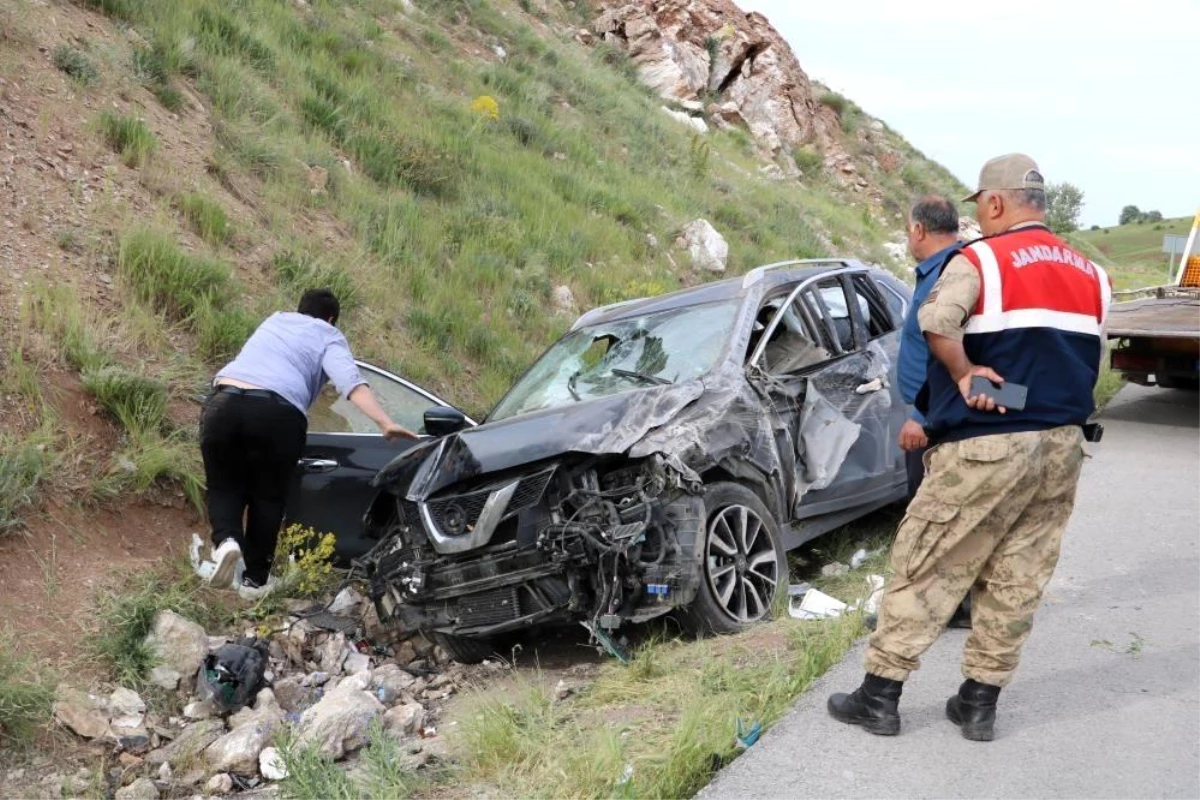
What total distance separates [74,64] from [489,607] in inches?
272

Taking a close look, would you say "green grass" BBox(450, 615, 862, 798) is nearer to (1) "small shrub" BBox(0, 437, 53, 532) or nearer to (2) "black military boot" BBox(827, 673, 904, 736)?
(2) "black military boot" BBox(827, 673, 904, 736)

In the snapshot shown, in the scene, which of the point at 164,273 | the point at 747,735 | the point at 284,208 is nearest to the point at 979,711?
the point at 747,735

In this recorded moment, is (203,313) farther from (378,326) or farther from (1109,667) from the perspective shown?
(1109,667)

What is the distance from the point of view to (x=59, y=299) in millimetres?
6742

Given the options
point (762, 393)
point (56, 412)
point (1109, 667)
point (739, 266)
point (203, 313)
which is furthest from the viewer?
point (739, 266)

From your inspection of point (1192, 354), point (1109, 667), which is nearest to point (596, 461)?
point (1109, 667)

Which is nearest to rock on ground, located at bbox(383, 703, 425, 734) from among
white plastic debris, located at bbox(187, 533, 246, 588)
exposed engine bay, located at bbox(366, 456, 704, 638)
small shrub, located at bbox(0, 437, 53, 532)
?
exposed engine bay, located at bbox(366, 456, 704, 638)

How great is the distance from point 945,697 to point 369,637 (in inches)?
122

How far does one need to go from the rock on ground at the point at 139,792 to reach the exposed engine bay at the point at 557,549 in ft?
4.41

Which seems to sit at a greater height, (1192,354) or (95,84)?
(95,84)

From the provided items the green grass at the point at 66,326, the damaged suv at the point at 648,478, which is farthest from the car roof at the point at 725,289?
the green grass at the point at 66,326

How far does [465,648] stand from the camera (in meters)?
5.28

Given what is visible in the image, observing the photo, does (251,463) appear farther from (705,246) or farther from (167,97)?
(705,246)

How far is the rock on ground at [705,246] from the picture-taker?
1488cm
